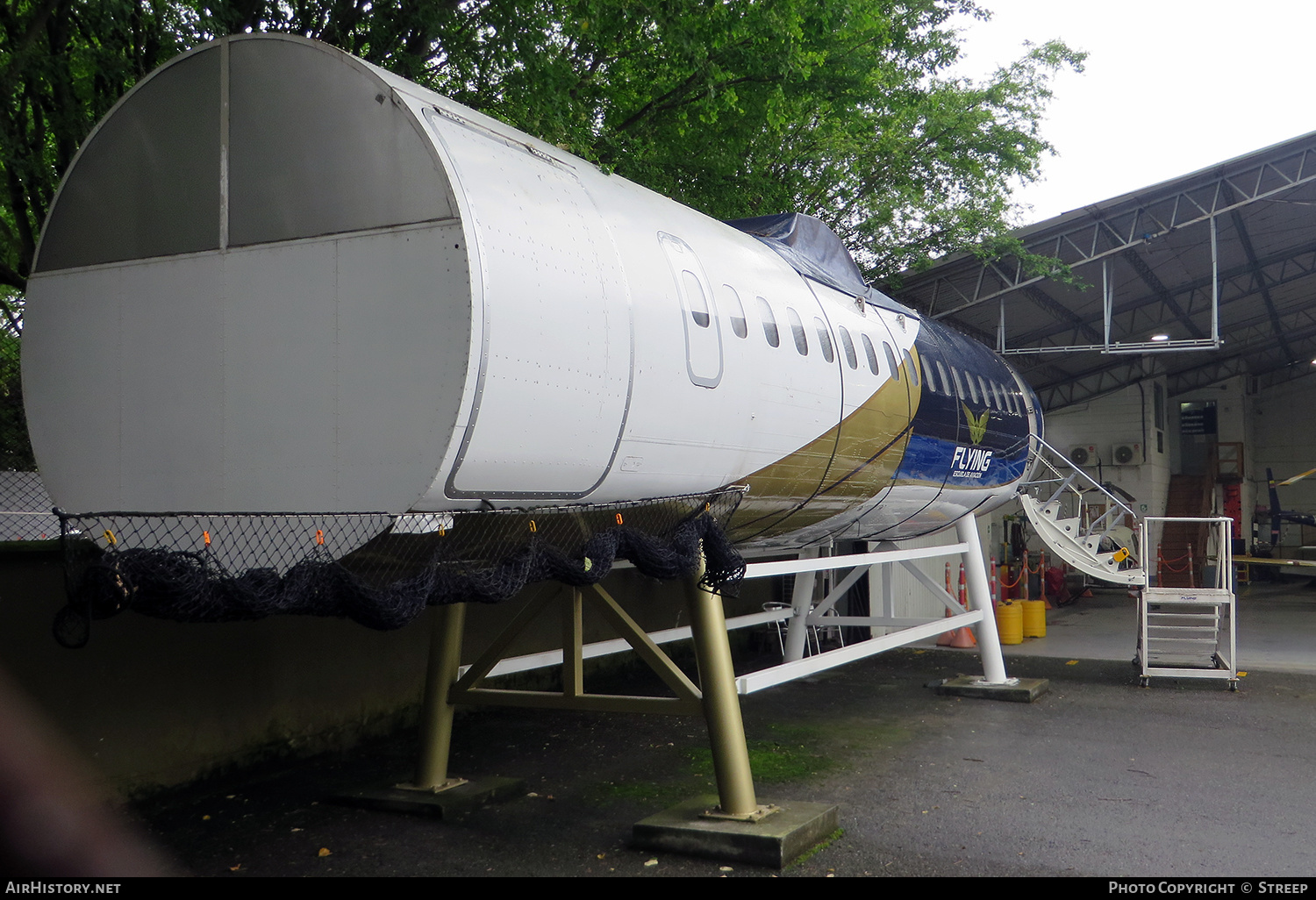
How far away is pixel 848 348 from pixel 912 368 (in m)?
1.44

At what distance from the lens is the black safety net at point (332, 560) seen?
4.09m

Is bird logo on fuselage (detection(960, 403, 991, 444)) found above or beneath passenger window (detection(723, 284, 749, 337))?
beneath

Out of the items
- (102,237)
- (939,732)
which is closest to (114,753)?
(102,237)

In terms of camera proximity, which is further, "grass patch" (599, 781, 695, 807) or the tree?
the tree

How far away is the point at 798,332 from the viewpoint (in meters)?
7.33

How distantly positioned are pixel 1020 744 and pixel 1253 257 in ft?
57.4

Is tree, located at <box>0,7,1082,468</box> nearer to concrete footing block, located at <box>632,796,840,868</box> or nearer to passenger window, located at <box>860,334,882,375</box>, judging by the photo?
passenger window, located at <box>860,334,882,375</box>

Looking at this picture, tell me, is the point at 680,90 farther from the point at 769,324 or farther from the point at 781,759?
the point at 781,759

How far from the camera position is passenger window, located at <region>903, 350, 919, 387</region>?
9211 millimetres

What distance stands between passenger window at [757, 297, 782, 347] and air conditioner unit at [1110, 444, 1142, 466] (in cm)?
2863

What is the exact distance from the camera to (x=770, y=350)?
6.86 m

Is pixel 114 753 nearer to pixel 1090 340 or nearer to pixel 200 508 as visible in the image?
pixel 200 508

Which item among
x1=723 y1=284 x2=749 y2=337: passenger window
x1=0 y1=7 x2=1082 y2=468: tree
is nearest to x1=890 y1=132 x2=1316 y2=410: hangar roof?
x1=0 y1=7 x2=1082 y2=468: tree

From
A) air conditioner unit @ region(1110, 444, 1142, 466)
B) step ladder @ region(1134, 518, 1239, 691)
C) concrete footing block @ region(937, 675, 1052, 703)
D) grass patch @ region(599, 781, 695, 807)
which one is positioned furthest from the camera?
air conditioner unit @ region(1110, 444, 1142, 466)
